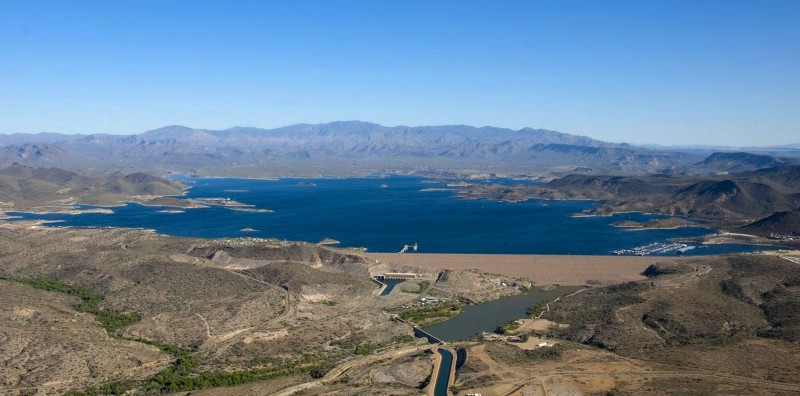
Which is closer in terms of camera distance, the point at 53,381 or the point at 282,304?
the point at 53,381

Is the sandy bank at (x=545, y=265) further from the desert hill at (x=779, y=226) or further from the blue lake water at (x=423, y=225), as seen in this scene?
the desert hill at (x=779, y=226)

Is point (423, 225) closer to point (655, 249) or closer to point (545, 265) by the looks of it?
point (545, 265)

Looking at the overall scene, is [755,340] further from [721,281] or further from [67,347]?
[67,347]

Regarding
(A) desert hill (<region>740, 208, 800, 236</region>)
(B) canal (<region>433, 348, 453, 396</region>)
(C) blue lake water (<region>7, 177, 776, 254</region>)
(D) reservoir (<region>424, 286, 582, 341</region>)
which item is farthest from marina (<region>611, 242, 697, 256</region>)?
(B) canal (<region>433, 348, 453, 396</region>)

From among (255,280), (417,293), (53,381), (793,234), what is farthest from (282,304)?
(793,234)

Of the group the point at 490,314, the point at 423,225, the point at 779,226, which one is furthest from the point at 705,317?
the point at 423,225
